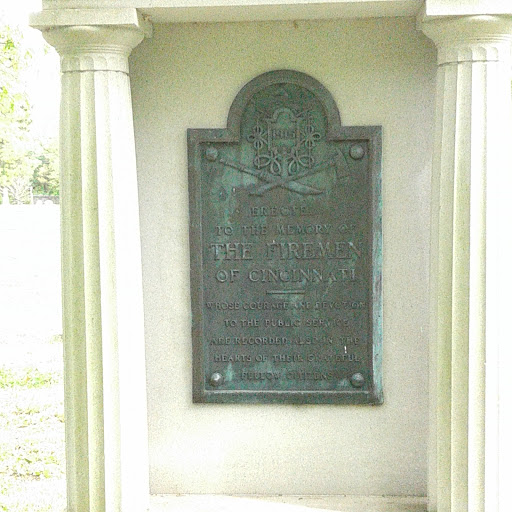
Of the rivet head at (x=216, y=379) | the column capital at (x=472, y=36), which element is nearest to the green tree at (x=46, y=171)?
the rivet head at (x=216, y=379)

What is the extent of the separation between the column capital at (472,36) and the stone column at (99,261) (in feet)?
5.36

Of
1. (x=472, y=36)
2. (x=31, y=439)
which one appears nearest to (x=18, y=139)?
(x=31, y=439)

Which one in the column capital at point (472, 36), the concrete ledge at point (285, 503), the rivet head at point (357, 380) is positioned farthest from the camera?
the rivet head at point (357, 380)

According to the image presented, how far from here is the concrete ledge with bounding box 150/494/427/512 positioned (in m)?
5.36

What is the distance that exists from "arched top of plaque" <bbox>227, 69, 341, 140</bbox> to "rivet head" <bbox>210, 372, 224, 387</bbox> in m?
1.46

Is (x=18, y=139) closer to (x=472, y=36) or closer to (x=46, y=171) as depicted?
(x=46, y=171)

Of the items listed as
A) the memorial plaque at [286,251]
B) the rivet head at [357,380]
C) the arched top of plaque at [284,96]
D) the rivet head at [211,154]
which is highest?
the arched top of plaque at [284,96]

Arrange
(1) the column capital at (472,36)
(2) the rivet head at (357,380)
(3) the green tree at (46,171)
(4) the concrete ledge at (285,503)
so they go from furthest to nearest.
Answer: (3) the green tree at (46,171), (2) the rivet head at (357,380), (4) the concrete ledge at (285,503), (1) the column capital at (472,36)

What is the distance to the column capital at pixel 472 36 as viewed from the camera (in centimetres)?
473

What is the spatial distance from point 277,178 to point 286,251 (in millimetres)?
451

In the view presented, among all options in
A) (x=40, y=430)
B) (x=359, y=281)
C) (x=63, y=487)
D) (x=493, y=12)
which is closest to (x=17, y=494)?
Answer: (x=63, y=487)

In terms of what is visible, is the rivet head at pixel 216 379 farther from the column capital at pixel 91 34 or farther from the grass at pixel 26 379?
the grass at pixel 26 379

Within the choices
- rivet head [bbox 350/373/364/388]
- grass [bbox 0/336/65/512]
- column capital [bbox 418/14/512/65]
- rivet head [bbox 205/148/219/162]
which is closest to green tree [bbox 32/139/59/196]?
grass [bbox 0/336/65/512]

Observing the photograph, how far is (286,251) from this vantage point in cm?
550
